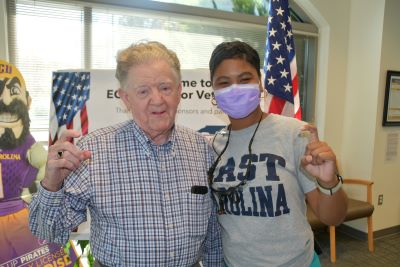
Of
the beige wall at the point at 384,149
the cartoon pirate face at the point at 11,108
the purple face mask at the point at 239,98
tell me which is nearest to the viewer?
the purple face mask at the point at 239,98

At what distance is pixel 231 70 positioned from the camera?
4.23 feet

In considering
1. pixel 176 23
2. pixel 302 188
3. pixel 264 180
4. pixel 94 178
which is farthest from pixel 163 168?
pixel 176 23

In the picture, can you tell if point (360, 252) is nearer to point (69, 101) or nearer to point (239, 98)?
point (239, 98)

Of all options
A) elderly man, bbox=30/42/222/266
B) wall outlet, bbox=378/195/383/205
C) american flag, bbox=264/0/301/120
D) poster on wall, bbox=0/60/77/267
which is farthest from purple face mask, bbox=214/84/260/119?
wall outlet, bbox=378/195/383/205

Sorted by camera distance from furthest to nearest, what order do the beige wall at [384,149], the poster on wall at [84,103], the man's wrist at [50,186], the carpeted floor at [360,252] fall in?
the beige wall at [384,149], the carpeted floor at [360,252], the poster on wall at [84,103], the man's wrist at [50,186]

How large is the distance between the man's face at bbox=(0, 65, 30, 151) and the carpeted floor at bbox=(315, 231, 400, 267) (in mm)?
3036

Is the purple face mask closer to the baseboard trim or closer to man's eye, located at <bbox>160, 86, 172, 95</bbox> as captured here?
man's eye, located at <bbox>160, 86, 172, 95</bbox>

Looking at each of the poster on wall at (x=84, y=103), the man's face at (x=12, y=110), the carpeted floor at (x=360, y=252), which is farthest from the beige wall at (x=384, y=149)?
the man's face at (x=12, y=110)

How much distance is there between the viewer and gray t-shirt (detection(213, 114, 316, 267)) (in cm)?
119

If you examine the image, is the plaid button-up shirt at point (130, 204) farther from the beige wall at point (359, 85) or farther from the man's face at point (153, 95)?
the beige wall at point (359, 85)

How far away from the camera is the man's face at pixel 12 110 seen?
2.17m

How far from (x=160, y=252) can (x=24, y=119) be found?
1.65 m

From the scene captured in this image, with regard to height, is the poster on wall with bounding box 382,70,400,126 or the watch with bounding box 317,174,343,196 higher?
the poster on wall with bounding box 382,70,400,126

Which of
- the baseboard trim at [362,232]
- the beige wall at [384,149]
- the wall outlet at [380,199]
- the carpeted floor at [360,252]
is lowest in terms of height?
the carpeted floor at [360,252]
